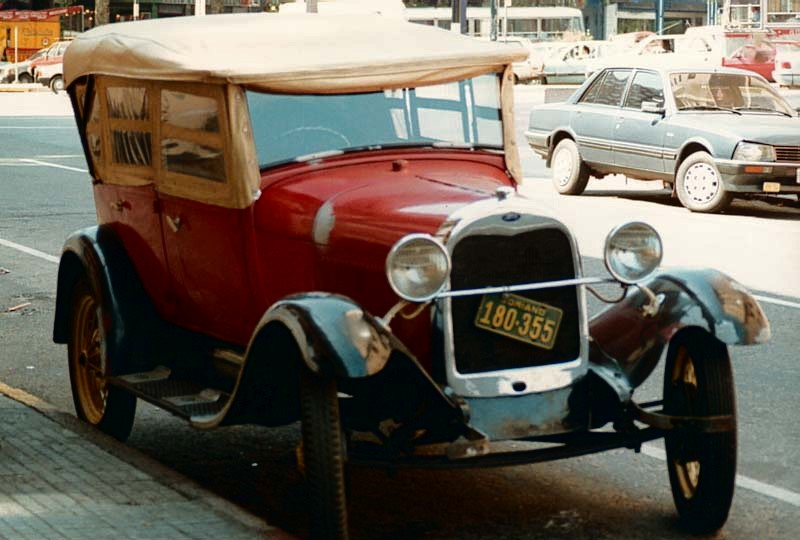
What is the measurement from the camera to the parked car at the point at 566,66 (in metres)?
50.8

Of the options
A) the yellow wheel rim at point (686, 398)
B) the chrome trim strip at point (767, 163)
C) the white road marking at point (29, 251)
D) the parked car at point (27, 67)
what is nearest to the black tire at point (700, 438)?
the yellow wheel rim at point (686, 398)

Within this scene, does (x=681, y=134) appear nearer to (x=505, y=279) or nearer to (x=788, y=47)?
(x=505, y=279)

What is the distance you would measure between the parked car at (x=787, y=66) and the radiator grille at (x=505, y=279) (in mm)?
37940

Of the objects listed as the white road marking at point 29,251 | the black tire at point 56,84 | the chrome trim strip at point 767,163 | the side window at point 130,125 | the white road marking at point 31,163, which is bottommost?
the black tire at point 56,84

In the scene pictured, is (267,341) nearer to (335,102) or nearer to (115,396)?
(335,102)

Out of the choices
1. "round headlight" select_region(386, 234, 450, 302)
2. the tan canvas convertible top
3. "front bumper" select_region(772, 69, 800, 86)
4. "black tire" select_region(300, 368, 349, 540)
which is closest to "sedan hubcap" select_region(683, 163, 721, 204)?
the tan canvas convertible top

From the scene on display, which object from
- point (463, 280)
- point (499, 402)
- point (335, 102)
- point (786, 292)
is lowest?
point (786, 292)

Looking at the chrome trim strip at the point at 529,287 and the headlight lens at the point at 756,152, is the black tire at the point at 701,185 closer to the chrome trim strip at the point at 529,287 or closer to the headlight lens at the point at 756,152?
the headlight lens at the point at 756,152

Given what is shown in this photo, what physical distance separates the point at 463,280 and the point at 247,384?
3.16ft

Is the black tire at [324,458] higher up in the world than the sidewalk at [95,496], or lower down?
higher up

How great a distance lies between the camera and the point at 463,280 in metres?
5.58

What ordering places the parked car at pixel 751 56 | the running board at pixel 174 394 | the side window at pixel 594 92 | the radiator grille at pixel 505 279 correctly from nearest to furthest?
the radiator grille at pixel 505 279
the running board at pixel 174 394
the side window at pixel 594 92
the parked car at pixel 751 56

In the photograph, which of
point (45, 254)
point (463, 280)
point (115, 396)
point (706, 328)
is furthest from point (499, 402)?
point (45, 254)

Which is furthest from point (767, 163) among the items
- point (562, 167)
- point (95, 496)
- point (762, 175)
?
point (95, 496)
